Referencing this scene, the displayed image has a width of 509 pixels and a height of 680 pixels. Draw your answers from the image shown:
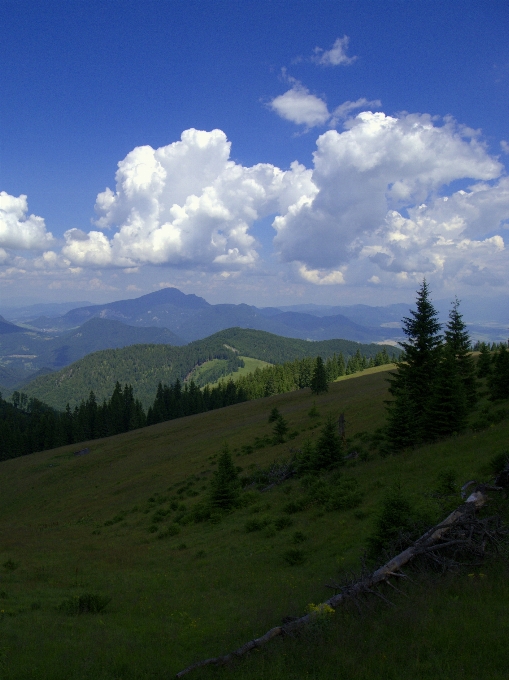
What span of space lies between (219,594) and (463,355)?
1212 inches

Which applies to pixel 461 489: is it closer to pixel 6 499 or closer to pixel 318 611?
pixel 318 611

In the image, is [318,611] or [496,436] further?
[496,436]

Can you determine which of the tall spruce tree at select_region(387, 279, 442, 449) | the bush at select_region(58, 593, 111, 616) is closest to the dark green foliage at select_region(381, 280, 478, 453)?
the tall spruce tree at select_region(387, 279, 442, 449)

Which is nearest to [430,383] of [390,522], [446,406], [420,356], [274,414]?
[420,356]

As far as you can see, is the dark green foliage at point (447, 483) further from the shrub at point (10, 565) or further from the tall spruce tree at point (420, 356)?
the shrub at point (10, 565)

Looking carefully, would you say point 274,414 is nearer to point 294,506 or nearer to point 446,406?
point 446,406

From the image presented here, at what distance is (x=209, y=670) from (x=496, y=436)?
1759 centimetres

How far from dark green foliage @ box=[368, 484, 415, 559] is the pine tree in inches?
761

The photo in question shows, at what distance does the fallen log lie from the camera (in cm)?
759

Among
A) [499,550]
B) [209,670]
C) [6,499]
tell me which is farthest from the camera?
[6,499]

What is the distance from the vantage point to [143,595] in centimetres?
1321

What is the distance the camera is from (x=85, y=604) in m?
12.3

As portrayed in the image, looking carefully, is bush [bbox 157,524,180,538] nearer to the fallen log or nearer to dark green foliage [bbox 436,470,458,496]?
dark green foliage [bbox 436,470,458,496]

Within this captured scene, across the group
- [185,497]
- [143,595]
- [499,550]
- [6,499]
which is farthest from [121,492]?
[499,550]
